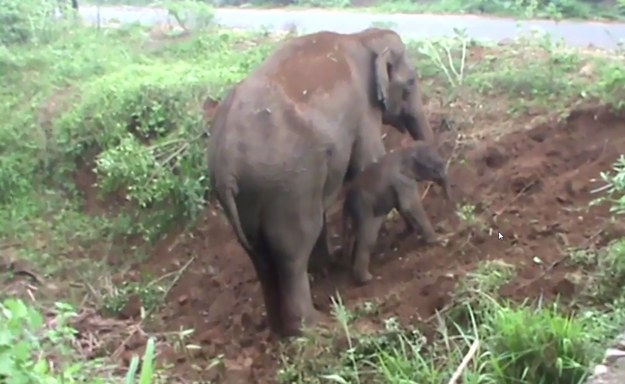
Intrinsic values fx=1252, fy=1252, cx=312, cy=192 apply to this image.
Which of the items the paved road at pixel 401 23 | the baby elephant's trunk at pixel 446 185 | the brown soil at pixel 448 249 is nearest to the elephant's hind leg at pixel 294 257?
the brown soil at pixel 448 249

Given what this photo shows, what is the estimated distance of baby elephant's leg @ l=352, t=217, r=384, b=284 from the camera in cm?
668

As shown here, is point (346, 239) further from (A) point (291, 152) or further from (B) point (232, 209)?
(B) point (232, 209)

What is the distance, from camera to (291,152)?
6.11 meters

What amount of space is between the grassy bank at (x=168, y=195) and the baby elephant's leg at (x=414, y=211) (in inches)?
12.4

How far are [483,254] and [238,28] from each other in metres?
5.45

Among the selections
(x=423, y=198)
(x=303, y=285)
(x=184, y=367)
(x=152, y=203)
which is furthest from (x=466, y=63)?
(x=184, y=367)

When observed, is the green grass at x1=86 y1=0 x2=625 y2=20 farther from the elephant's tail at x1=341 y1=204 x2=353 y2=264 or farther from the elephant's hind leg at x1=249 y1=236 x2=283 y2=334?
the elephant's hind leg at x1=249 y1=236 x2=283 y2=334

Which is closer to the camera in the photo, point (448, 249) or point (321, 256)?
point (448, 249)

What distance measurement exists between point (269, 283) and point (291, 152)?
745 mm

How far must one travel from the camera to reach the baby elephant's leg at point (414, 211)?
22.1 ft

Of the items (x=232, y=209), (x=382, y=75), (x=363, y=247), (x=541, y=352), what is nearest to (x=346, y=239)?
(x=363, y=247)

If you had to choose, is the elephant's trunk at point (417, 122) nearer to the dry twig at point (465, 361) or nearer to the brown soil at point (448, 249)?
the brown soil at point (448, 249)

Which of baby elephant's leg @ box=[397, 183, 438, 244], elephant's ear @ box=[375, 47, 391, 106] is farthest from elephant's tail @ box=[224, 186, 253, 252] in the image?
elephant's ear @ box=[375, 47, 391, 106]

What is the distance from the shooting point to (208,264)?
7.59 metres
